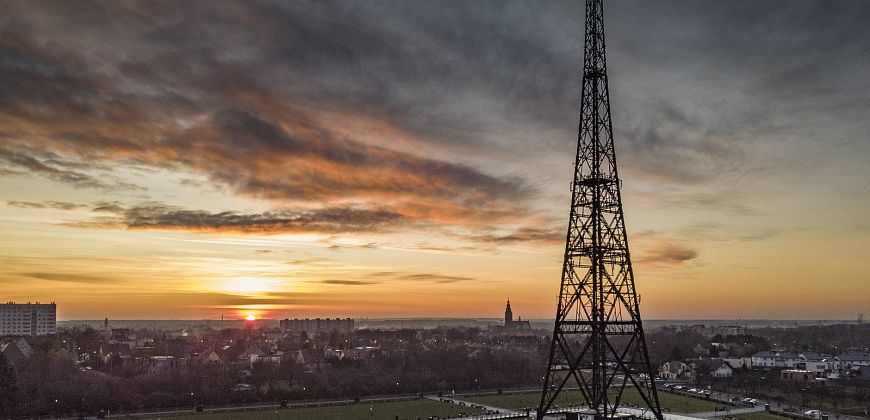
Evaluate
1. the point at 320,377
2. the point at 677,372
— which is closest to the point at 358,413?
the point at 320,377

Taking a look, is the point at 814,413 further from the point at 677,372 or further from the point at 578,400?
the point at 677,372

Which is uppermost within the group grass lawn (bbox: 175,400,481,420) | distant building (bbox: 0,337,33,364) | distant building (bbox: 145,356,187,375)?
distant building (bbox: 0,337,33,364)

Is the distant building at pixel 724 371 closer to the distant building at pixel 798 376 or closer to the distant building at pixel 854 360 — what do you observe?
the distant building at pixel 798 376

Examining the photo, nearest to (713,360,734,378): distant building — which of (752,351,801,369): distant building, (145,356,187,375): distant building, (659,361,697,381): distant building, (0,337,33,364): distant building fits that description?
(659,361,697,381): distant building

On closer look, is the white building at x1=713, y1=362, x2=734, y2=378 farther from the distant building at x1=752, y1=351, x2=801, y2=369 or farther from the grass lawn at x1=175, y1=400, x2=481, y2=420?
the grass lawn at x1=175, y1=400, x2=481, y2=420

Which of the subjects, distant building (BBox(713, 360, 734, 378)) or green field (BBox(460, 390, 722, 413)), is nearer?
green field (BBox(460, 390, 722, 413))

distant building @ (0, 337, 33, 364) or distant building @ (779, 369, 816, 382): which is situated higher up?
distant building @ (0, 337, 33, 364)

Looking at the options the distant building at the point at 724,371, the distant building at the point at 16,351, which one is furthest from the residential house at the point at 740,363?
the distant building at the point at 16,351
